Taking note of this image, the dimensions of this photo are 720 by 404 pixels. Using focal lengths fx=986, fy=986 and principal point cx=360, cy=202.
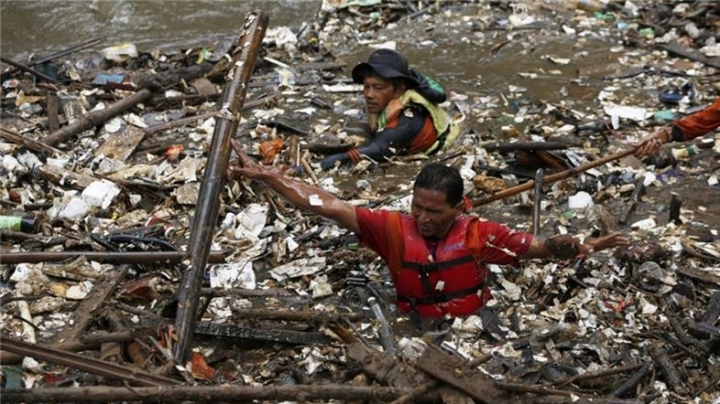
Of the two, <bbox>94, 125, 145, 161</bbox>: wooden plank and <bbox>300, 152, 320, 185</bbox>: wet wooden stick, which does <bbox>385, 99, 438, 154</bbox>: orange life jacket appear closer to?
<bbox>300, 152, 320, 185</bbox>: wet wooden stick

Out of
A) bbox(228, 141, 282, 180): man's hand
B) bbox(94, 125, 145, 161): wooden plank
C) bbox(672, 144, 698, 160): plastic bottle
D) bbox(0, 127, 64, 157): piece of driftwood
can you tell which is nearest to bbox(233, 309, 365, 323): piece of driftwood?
bbox(228, 141, 282, 180): man's hand

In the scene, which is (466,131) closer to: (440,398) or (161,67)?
(161,67)

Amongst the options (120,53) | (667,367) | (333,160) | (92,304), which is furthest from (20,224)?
(667,367)

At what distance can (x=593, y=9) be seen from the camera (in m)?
12.8

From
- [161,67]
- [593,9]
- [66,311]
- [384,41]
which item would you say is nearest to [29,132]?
[161,67]

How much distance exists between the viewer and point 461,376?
483 cm

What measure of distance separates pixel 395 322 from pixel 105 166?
3551 millimetres

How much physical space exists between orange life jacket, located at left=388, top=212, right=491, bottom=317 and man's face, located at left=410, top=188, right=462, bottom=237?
0.06 meters

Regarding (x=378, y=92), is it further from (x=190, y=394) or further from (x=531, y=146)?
(x=190, y=394)

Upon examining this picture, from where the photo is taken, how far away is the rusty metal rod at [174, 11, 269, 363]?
530 cm

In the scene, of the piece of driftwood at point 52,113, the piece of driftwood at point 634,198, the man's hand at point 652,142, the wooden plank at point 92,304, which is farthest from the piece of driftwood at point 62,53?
the man's hand at point 652,142

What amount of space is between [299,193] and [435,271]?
39.5 inches

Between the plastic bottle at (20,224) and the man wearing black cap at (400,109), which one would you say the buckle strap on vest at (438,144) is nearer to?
the man wearing black cap at (400,109)

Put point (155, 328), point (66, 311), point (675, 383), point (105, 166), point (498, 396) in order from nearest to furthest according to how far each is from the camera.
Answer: point (498, 396), point (155, 328), point (675, 383), point (66, 311), point (105, 166)
